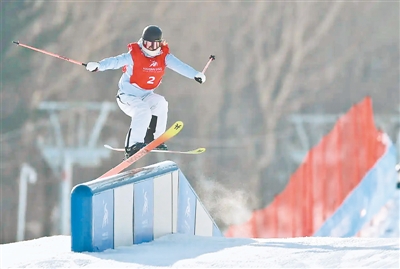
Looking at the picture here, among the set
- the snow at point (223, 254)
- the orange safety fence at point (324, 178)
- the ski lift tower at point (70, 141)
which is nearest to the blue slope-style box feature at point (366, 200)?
the orange safety fence at point (324, 178)

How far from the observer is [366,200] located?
8.50 metres

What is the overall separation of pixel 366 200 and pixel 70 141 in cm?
332

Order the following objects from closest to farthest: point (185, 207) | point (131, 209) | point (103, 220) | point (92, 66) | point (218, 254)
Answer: point (218, 254), point (103, 220), point (131, 209), point (92, 66), point (185, 207)

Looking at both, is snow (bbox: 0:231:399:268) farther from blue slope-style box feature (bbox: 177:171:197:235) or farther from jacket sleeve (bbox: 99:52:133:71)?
jacket sleeve (bbox: 99:52:133:71)

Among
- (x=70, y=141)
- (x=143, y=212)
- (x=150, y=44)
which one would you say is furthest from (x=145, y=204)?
(x=70, y=141)

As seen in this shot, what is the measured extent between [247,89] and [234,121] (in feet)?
1.35

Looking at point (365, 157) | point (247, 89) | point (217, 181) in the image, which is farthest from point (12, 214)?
point (365, 157)

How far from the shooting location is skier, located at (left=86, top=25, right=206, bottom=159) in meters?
4.02

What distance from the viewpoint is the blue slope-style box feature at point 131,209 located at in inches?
122

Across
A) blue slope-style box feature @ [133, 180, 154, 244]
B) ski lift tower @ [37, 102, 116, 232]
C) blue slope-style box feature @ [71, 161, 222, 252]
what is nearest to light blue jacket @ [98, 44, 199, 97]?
blue slope-style box feature @ [71, 161, 222, 252]

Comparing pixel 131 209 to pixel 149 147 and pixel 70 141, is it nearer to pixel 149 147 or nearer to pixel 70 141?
pixel 149 147

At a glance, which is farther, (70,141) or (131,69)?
(70,141)

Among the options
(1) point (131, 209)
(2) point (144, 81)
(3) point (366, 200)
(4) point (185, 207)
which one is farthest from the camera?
(3) point (366, 200)

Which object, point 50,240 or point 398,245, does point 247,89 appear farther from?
point 398,245
